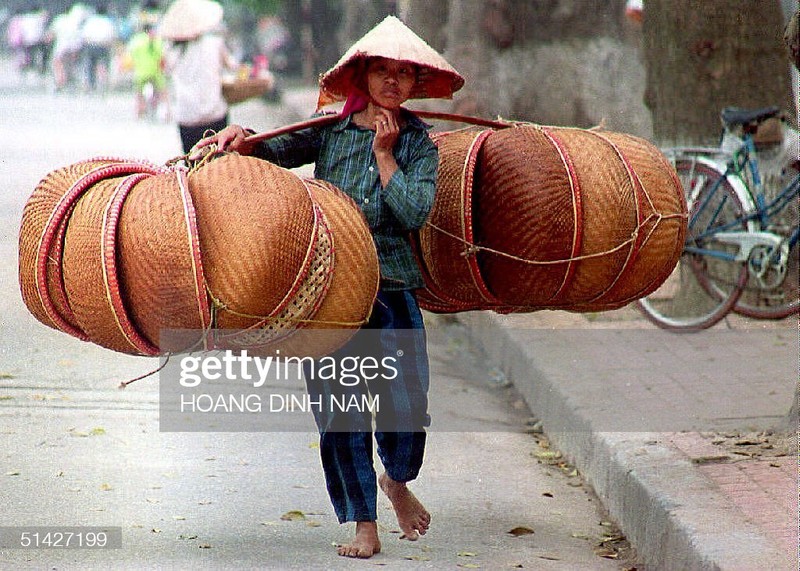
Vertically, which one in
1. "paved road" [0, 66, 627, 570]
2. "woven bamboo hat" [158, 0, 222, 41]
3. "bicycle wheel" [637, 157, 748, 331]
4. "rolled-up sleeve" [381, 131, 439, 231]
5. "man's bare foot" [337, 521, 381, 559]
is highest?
"woven bamboo hat" [158, 0, 222, 41]

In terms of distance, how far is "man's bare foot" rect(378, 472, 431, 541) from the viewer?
4574 mm

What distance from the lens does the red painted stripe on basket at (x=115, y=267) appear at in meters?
3.76

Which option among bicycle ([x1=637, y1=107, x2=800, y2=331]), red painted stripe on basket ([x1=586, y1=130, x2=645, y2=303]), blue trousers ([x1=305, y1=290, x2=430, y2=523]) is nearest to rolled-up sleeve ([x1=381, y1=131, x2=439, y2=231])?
blue trousers ([x1=305, y1=290, x2=430, y2=523])

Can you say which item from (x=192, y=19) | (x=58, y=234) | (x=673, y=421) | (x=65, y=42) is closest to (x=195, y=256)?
(x=58, y=234)

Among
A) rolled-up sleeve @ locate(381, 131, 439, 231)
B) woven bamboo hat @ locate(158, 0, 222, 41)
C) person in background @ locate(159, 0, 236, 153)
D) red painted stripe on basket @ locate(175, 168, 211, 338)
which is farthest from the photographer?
woven bamboo hat @ locate(158, 0, 222, 41)

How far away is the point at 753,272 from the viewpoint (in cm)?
730

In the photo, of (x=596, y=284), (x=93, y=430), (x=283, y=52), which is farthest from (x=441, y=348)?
(x=283, y=52)

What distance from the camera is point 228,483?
17.5 ft

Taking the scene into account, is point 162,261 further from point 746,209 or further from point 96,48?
point 96,48

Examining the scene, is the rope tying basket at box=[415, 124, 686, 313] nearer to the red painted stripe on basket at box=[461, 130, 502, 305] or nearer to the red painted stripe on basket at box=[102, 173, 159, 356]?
the red painted stripe on basket at box=[461, 130, 502, 305]

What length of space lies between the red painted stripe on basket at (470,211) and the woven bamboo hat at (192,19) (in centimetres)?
623

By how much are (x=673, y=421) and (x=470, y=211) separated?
5.96 feet

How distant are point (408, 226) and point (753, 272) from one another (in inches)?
141

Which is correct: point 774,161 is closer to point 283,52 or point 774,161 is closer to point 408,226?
point 408,226
